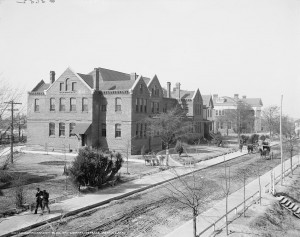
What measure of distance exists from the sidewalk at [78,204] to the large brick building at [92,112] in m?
14.2

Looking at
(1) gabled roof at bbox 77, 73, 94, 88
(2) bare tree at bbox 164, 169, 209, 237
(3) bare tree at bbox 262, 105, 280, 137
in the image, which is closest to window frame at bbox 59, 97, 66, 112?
(1) gabled roof at bbox 77, 73, 94, 88

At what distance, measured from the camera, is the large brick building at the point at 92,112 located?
4068 cm

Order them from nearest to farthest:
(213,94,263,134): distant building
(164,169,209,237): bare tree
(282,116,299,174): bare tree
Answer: (164,169,209,237): bare tree, (282,116,299,174): bare tree, (213,94,263,134): distant building

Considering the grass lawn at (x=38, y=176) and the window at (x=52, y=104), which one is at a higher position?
the window at (x=52, y=104)

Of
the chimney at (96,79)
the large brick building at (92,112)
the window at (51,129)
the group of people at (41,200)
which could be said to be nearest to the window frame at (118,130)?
the large brick building at (92,112)

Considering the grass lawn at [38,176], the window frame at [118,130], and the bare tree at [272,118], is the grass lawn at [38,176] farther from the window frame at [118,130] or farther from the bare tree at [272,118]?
the bare tree at [272,118]

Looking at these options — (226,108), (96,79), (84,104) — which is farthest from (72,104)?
(226,108)

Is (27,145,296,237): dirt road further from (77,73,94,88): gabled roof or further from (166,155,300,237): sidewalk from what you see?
(77,73,94,88): gabled roof

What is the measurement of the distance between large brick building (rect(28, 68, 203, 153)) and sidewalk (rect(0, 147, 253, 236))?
14.2 m

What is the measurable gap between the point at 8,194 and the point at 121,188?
24.1 feet

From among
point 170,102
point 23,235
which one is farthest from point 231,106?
point 23,235

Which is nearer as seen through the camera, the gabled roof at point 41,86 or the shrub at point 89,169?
the shrub at point 89,169

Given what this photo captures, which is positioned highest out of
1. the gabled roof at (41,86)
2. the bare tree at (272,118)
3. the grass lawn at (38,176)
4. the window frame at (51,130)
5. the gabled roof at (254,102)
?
the gabled roof at (254,102)

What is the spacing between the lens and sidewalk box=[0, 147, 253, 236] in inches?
564
